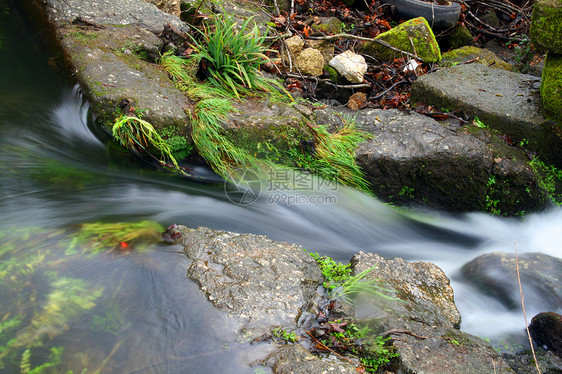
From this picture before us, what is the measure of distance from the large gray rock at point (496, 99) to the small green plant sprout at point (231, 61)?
1892mm

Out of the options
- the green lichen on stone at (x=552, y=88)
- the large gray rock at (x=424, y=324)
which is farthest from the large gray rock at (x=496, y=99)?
the large gray rock at (x=424, y=324)

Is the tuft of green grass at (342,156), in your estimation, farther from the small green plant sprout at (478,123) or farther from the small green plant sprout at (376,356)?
the small green plant sprout at (376,356)

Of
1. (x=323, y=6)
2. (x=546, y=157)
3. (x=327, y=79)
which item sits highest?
(x=323, y=6)

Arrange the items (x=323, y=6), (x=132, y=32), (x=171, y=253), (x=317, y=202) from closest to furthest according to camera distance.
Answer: (x=171, y=253) < (x=317, y=202) < (x=132, y=32) < (x=323, y=6)

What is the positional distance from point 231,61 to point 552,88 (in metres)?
3.49

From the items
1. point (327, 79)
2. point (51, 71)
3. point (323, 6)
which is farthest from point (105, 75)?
point (323, 6)

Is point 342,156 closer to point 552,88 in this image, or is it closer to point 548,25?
point 552,88

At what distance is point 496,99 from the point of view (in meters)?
4.85

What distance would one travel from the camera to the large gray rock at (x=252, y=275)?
2354 millimetres

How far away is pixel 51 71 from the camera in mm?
4742

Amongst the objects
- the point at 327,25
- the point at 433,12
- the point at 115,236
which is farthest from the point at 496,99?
the point at 115,236

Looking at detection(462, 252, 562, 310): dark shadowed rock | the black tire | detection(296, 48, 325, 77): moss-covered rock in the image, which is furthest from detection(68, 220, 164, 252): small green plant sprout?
the black tire

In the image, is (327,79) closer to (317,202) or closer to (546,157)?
(317,202)

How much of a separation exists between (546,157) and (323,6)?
4599mm
